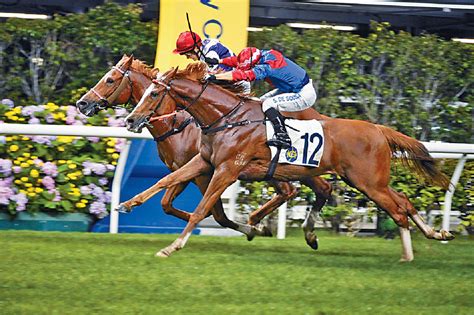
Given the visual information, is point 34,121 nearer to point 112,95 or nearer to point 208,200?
point 112,95

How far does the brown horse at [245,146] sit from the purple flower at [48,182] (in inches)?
56.8

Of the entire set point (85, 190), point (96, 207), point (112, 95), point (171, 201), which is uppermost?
point (112, 95)

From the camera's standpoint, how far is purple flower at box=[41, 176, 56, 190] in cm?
835

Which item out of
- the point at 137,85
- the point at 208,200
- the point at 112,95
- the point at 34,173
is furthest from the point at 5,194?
the point at 208,200

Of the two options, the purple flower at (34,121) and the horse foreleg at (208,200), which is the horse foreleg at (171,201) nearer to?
the horse foreleg at (208,200)

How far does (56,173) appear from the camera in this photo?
8.38 m

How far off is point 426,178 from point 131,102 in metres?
2.28

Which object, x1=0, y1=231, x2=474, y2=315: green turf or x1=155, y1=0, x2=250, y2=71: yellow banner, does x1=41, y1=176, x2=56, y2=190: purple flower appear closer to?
x1=0, y1=231, x2=474, y2=315: green turf

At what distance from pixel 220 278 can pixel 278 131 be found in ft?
4.92

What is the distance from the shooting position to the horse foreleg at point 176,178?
23.3 feet

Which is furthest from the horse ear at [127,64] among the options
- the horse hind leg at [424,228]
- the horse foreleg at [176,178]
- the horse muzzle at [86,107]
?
the horse hind leg at [424,228]

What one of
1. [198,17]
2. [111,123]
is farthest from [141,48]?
[111,123]

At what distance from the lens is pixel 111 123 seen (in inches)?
344

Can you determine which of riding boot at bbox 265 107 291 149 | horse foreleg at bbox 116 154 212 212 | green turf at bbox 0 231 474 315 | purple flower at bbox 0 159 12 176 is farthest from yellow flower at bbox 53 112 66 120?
riding boot at bbox 265 107 291 149
